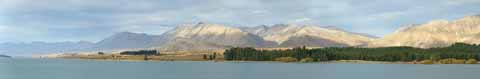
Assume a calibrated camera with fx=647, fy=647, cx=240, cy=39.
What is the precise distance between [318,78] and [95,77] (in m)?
42.2

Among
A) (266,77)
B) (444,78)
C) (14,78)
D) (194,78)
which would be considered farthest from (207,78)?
(444,78)

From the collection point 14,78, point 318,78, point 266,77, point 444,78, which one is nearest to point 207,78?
point 266,77

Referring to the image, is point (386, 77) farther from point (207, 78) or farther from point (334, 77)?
point (207, 78)

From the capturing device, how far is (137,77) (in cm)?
12225

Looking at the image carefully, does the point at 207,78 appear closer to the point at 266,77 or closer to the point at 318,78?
the point at 266,77

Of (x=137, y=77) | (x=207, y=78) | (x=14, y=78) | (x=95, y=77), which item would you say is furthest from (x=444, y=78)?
(x=14, y=78)

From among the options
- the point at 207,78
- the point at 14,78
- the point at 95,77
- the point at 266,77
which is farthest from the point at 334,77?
the point at 14,78

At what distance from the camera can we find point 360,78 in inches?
4742

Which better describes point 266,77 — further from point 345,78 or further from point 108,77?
point 108,77

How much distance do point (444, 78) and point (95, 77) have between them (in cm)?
6639

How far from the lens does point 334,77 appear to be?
125125 mm

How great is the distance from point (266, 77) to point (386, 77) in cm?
2323

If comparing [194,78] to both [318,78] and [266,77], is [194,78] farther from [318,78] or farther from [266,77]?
[318,78]

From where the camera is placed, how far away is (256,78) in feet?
396
